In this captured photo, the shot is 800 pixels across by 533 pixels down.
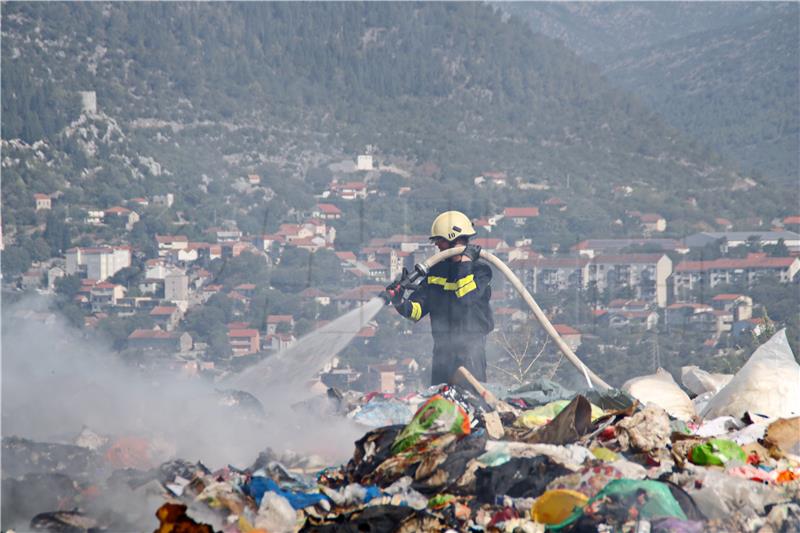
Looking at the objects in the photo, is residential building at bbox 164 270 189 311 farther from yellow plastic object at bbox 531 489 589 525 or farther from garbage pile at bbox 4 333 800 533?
yellow plastic object at bbox 531 489 589 525

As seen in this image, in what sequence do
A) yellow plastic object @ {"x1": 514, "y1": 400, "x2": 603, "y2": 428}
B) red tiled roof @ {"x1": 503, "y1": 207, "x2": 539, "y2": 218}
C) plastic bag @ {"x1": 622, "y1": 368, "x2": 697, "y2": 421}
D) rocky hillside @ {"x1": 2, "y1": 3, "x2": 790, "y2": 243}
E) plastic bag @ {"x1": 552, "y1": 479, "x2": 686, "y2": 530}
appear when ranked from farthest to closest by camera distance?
1. rocky hillside @ {"x1": 2, "y1": 3, "x2": 790, "y2": 243}
2. red tiled roof @ {"x1": 503, "y1": 207, "x2": 539, "y2": 218}
3. plastic bag @ {"x1": 622, "y1": 368, "x2": 697, "y2": 421}
4. yellow plastic object @ {"x1": 514, "y1": 400, "x2": 603, "y2": 428}
5. plastic bag @ {"x1": 552, "y1": 479, "x2": 686, "y2": 530}

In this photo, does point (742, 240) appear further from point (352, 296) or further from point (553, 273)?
point (352, 296)

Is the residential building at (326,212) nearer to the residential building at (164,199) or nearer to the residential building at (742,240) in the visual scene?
the residential building at (164,199)

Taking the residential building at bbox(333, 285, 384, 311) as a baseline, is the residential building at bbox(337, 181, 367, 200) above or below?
above

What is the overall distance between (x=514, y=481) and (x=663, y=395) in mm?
2405

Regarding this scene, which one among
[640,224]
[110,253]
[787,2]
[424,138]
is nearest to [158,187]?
[110,253]

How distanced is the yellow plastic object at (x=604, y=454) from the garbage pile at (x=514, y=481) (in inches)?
0.4

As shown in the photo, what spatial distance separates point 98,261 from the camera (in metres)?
37.9

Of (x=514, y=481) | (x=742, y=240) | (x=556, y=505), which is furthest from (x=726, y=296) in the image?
(x=556, y=505)

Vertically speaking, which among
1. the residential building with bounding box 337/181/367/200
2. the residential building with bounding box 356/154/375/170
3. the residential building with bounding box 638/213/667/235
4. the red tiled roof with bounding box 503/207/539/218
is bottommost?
the residential building with bounding box 638/213/667/235

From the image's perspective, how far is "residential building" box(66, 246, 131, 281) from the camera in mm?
35438

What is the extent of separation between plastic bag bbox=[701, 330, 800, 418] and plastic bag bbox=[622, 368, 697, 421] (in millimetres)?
193

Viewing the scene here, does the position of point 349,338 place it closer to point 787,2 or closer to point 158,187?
point 158,187

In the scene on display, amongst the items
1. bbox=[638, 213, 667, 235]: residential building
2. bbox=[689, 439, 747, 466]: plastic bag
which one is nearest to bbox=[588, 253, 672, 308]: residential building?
bbox=[689, 439, 747, 466]: plastic bag
